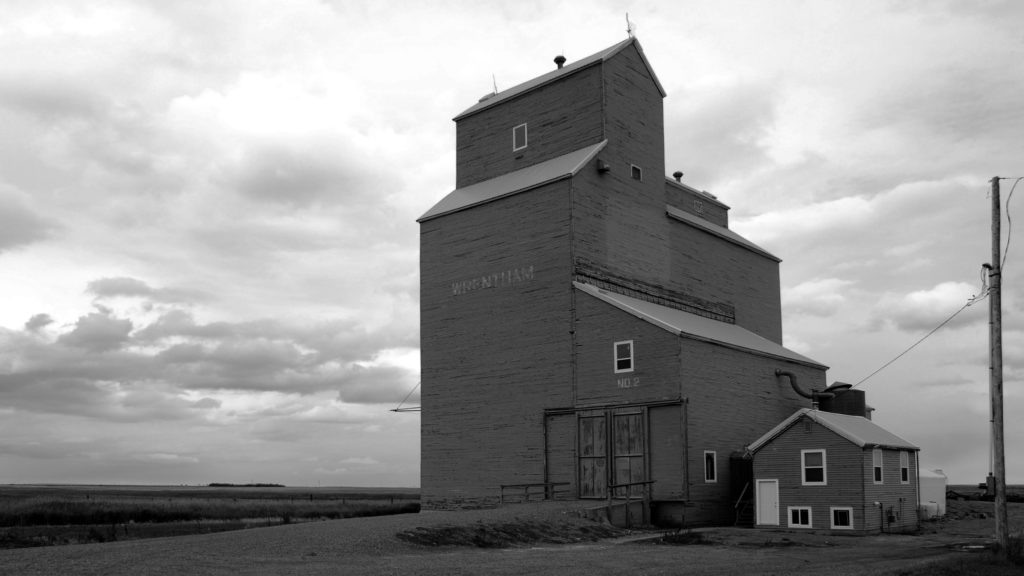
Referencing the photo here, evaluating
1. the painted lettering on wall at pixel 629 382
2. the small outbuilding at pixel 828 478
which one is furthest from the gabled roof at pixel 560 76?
the small outbuilding at pixel 828 478

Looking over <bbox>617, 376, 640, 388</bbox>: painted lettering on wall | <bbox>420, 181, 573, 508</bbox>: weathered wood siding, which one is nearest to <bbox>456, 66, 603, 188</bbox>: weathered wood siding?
<bbox>420, 181, 573, 508</bbox>: weathered wood siding

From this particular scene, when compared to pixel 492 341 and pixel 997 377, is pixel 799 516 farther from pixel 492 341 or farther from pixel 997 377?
pixel 492 341

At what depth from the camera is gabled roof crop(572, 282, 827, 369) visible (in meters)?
40.6

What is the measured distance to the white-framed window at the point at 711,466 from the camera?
130 ft

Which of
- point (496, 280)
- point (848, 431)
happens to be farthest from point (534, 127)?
point (848, 431)

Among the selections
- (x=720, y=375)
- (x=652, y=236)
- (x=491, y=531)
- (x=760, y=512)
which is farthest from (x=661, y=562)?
(x=652, y=236)

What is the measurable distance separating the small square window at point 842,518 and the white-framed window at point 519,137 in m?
22.8

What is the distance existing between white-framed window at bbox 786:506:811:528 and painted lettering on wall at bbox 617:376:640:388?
766 centimetres

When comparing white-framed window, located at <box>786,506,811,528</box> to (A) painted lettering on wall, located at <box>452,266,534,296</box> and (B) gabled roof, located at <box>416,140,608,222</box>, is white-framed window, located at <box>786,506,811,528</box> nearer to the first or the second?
(A) painted lettering on wall, located at <box>452,266,534,296</box>

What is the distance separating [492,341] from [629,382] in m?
7.69

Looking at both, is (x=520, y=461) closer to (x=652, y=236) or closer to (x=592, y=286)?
(x=592, y=286)

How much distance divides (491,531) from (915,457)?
2177 centimetres

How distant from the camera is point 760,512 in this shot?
127 ft

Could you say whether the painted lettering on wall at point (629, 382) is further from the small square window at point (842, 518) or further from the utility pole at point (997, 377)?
the utility pole at point (997, 377)
